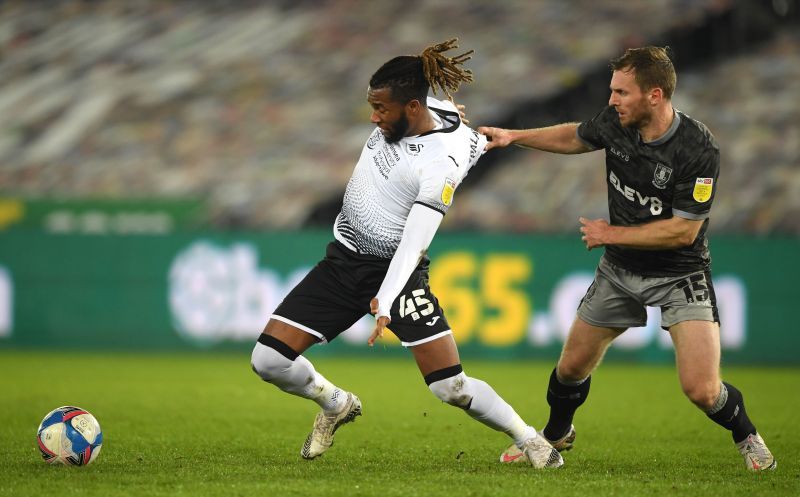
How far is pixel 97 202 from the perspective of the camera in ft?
62.6

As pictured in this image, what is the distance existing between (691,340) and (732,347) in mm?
8896

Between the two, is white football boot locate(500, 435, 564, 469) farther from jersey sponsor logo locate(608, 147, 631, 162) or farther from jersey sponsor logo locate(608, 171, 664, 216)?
jersey sponsor logo locate(608, 147, 631, 162)

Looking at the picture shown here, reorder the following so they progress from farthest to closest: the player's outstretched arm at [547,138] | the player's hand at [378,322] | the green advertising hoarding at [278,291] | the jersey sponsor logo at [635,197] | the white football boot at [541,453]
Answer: the green advertising hoarding at [278,291], the player's outstretched arm at [547,138], the white football boot at [541,453], the jersey sponsor logo at [635,197], the player's hand at [378,322]

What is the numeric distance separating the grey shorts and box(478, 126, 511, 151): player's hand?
0.94m

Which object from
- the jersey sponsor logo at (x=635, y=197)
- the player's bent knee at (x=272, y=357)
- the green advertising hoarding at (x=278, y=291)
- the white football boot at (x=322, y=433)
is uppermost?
the jersey sponsor logo at (x=635, y=197)

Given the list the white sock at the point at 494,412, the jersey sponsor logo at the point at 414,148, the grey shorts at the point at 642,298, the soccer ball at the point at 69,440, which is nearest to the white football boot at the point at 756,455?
the grey shorts at the point at 642,298

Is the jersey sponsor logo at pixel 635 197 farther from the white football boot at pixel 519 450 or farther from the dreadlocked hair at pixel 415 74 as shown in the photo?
the white football boot at pixel 519 450

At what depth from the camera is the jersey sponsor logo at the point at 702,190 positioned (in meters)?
6.79

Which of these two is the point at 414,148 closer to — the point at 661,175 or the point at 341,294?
the point at 341,294

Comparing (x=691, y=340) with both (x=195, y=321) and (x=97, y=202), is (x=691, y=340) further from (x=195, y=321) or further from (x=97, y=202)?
(x=97, y=202)

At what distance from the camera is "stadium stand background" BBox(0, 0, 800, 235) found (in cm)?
1962

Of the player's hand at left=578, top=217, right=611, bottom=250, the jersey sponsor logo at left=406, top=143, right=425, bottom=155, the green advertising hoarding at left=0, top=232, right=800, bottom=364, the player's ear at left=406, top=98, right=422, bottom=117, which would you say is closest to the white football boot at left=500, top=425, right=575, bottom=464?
the player's hand at left=578, top=217, right=611, bottom=250

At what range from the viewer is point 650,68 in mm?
6781

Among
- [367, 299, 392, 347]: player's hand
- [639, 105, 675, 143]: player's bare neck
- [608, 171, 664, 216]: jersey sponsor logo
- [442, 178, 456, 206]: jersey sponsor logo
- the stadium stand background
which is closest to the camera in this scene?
[367, 299, 392, 347]: player's hand
